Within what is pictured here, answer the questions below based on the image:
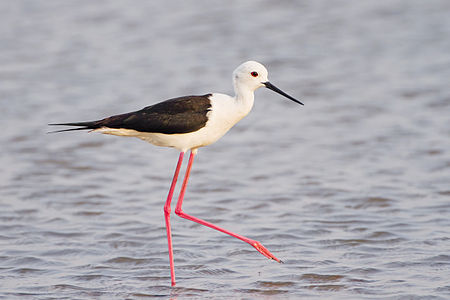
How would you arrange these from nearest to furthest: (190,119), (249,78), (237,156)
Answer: (190,119) < (249,78) < (237,156)

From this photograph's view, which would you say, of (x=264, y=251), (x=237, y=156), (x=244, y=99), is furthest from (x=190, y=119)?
(x=237, y=156)

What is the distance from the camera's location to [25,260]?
6.32m

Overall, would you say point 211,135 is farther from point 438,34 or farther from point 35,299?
point 438,34

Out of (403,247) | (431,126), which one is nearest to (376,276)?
(403,247)

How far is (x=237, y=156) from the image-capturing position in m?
9.12

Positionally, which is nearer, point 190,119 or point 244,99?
point 190,119

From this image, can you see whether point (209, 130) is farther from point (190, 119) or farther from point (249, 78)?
point (249, 78)

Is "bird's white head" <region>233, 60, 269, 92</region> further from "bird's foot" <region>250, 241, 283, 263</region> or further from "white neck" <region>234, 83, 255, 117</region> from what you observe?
"bird's foot" <region>250, 241, 283, 263</region>

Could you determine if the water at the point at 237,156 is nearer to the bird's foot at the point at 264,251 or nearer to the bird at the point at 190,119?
the bird's foot at the point at 264,251

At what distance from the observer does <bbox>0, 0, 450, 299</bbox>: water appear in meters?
6.05

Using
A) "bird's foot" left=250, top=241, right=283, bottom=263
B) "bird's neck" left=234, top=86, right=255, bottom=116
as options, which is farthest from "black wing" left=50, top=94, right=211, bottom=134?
"bird's foot" left=250, top=241, right=283, bottom=263

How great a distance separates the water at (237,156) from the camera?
6.05m

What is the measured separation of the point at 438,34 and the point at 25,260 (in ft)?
28.3

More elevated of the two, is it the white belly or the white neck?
the white neck
